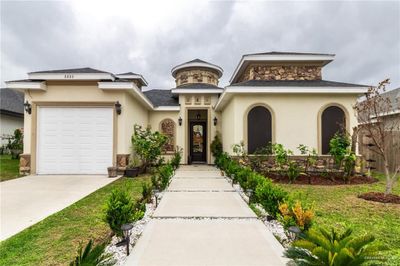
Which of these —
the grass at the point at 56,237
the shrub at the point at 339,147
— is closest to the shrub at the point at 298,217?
the grass at the point at 56,237

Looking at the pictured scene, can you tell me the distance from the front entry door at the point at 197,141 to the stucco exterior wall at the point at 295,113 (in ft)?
18.1

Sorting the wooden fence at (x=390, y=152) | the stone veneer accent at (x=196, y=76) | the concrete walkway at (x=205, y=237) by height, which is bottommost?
the concrete walkway at (x=205, y=237)

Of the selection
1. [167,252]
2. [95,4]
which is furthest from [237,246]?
[95,4]

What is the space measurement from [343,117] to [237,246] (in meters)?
8.97

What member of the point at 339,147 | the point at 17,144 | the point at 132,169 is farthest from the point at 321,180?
the point at 17,144

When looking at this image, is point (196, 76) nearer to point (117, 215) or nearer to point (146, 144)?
point (146, 144)

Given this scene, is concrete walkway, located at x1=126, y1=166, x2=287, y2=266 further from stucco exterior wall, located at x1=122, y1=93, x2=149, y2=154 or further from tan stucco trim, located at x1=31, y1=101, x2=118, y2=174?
tan stucco trim, located at x1=31, y1=101, x2=118, y2=174

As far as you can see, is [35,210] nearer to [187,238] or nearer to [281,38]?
[187,238]

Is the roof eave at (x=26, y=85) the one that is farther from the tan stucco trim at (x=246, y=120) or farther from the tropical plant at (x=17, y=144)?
the tan stucco trim at (x=246, y=120)

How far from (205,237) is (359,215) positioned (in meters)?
3.35

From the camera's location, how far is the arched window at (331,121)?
9867 millimetres

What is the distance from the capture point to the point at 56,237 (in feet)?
11.6

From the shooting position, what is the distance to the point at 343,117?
9.90m

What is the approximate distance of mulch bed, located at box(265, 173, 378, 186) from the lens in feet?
26.9
